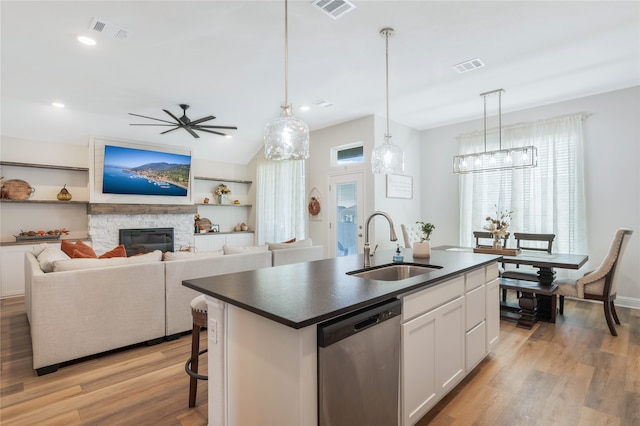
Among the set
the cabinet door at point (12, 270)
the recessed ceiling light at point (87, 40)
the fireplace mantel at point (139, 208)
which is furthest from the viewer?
the fireplace mantel at point (139, 208)

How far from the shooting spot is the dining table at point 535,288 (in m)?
3.54

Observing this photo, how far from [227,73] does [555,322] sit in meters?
4.76

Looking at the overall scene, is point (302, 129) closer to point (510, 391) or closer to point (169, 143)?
point (510, 391)

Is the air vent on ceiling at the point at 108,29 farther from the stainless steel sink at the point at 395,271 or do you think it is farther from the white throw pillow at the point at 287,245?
the stainless steel sink at the point at 395,271

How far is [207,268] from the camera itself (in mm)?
3469

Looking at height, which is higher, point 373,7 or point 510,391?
point 373,7

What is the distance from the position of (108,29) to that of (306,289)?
2947 mm

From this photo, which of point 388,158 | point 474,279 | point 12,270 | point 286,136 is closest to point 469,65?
point 388,158

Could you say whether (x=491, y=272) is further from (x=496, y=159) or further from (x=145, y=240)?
(x=145, y=240)

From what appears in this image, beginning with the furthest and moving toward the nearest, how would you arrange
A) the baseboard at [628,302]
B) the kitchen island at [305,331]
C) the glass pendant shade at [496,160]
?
the baseboard at [628,302] → the glass pendant shade at [496,160] → the kitchen island at [305,331]

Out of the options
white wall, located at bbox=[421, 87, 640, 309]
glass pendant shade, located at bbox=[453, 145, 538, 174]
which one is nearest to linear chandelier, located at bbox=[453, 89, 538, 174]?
glass pendant shade, located at bbox=[453, 145, 538, 174]

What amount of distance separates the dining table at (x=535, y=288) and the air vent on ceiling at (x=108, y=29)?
4.33 metres

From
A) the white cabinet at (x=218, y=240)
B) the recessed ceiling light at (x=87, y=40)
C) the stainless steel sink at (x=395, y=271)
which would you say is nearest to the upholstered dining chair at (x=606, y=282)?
the stainless steel sink at (x=395, y=271)

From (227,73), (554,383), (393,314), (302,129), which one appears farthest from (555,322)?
(227,73)
